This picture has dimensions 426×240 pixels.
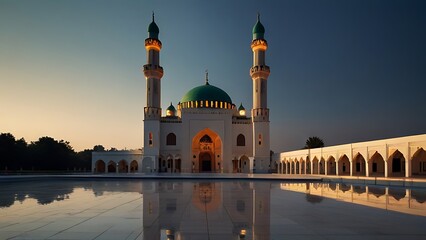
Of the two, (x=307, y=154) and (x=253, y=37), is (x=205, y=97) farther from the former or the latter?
(x=307, y=154)

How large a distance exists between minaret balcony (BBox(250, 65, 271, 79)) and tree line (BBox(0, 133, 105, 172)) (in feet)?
68.3

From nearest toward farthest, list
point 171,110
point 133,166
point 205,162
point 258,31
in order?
1. point 258,31
2. point 133,166
3. point 205,162
4. point 171,110

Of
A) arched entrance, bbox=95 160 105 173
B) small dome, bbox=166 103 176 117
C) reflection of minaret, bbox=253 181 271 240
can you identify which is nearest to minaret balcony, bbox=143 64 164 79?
small dome, bbox=166 103 176 117

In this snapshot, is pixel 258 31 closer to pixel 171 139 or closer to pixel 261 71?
pixel 261 71

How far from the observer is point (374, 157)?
27547 millimetres

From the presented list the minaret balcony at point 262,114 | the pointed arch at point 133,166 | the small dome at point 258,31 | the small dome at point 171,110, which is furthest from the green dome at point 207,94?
the pointed arch at point 133,166

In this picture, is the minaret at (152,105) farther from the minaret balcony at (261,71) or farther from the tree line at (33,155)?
the tree line at (33,155)

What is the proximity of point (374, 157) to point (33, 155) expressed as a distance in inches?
1264

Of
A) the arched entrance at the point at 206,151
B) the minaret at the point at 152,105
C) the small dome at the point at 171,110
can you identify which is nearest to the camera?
the minaret at the point at 152,105

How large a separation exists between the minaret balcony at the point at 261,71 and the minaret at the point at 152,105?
28.3 feet

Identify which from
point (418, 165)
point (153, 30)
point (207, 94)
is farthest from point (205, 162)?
point (418, 165)

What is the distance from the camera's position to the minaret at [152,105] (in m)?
30.5

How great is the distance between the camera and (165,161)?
3222 cm

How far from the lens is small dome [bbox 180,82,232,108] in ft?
117
